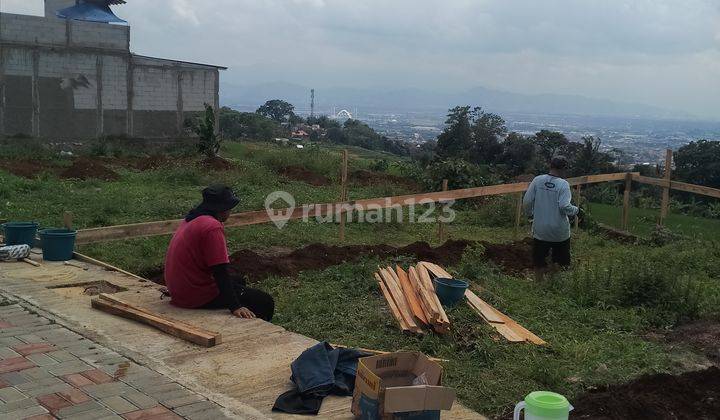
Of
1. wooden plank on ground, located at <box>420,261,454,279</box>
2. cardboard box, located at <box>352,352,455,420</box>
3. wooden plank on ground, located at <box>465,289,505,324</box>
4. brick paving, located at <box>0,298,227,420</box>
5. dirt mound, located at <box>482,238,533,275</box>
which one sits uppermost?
cardboard box, located at <box>352,352,455,420</box>

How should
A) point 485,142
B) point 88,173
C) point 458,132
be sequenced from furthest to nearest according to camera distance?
1. point 458,132
2. point 485,142
3. point 88,173

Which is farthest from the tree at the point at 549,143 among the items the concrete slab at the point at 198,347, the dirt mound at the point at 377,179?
the concrete slab at the point at 198,347

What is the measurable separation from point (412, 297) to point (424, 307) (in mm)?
321

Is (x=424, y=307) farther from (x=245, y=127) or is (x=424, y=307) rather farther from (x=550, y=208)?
(x=245, y=127)

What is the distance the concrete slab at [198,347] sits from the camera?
4.19 meters

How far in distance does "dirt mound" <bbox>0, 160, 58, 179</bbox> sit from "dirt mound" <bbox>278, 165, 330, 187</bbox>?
663 centimetres

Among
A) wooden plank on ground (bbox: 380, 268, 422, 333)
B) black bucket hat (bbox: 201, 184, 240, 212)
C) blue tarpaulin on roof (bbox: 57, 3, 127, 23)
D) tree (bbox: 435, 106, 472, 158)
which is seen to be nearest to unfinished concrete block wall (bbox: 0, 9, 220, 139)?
blue tarpaulin on roof (bbox: 57, 3, 127, 23)

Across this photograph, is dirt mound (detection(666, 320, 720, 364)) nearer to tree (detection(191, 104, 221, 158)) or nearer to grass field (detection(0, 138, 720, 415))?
grass field (detection(0, 138, 720, 415))

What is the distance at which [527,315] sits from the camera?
22.3 feet

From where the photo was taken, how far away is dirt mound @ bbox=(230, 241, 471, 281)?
852 cm

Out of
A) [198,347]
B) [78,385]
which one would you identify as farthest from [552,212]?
[78,385]

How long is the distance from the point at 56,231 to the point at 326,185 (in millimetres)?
11964

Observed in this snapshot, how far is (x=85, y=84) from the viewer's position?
A: 2384 centimetres

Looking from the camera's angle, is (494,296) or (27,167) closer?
(494,296)
